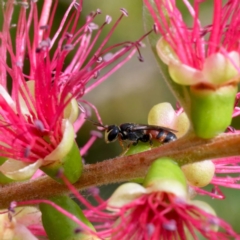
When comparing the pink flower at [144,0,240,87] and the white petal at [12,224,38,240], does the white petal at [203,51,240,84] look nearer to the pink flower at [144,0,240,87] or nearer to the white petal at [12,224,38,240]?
the pink flower at [144,0,240,87]

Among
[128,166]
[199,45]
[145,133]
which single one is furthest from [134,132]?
[199,45]

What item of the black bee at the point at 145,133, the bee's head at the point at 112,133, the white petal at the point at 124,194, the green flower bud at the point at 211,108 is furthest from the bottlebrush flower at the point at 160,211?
the bee's head at the point at 112,133

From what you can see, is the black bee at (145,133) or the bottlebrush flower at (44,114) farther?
the black bee at (145,133)

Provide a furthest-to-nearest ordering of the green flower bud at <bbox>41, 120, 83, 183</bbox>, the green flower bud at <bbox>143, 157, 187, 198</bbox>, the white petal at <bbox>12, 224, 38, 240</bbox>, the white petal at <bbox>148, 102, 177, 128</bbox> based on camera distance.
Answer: the white petal at <bbox>148, 102, 177, 128</bbox>, the white petal at <bbox>12, 224, 38, 240</bbox>, the green flower bud at <bbox>41, 120, 83, 183</bbox>, the green flower bud at <bbox>143, 157, 187, 198</bbox>

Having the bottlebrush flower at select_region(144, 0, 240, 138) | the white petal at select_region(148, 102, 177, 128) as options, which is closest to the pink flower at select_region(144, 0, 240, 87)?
the bottlebrush flower at select_region(144, 0, 240, 138)

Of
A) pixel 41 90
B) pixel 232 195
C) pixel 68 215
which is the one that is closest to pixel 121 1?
pixel 232 195

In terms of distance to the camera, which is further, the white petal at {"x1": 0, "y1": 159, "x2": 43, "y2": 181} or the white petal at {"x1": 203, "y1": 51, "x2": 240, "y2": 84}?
the white petal at {"x1": 0, "y1": 159, "x2": 43, "y2": 181}

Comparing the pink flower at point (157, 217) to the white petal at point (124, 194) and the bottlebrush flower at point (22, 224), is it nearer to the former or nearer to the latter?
the white petal at point (124, 194)
